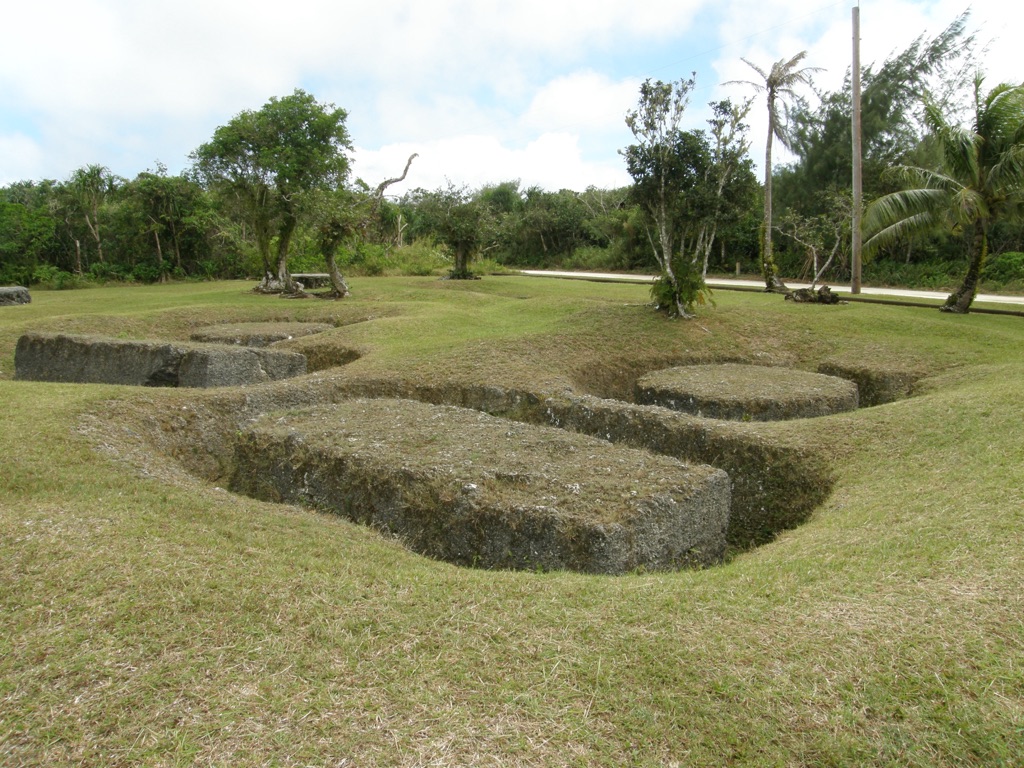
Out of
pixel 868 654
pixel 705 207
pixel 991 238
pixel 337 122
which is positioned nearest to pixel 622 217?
pixel 991 238

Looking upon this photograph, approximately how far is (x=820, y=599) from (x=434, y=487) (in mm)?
2679

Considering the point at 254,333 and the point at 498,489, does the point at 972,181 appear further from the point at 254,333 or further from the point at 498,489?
the point at 254,333

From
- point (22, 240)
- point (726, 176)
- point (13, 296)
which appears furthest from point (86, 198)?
point (726, 176)

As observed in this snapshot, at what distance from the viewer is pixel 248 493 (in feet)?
21.2

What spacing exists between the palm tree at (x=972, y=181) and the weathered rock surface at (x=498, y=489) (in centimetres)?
1151

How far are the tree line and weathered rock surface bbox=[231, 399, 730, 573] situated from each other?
7.78 m

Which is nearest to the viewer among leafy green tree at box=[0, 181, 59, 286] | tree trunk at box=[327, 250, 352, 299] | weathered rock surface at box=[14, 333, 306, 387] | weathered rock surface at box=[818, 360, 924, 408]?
weathered rock surface at box=[818, 360, 924, 408]

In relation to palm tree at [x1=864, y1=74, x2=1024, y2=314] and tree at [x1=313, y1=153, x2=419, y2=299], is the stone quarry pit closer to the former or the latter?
palm tree at [x1=864, y1=74, x2=1024, y2=314]

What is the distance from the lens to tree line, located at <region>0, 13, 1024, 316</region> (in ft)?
43.0

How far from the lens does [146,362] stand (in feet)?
36.0

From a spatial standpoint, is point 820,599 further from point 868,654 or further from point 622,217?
point 622,217

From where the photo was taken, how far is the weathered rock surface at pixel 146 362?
35.4 feet

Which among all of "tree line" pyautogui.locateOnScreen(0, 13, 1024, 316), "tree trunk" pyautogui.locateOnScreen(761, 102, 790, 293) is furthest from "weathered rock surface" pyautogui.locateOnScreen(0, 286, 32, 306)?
"tree trunk" pyautogui.locateOnScreen(761, 102, 790, 293)

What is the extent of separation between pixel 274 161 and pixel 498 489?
1816 centimetres
